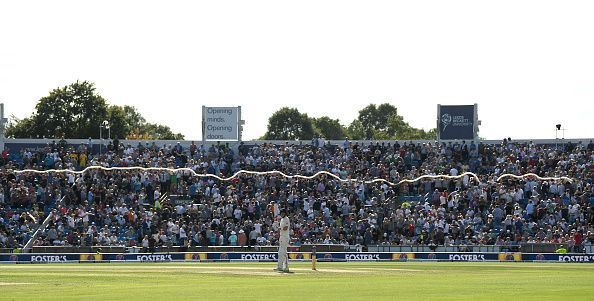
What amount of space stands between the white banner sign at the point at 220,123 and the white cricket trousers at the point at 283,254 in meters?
42.4

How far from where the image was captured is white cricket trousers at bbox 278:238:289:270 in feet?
119

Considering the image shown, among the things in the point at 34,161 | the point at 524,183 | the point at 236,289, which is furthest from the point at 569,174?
the point at 236,289

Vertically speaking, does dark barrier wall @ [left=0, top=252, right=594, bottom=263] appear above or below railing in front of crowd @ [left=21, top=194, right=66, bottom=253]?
below

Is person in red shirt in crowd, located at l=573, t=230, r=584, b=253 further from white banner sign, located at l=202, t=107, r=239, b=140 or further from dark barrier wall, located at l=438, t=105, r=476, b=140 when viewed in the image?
white banner sign, located at l=202, t=107, r=239, b=140

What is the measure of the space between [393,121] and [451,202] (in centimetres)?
13053

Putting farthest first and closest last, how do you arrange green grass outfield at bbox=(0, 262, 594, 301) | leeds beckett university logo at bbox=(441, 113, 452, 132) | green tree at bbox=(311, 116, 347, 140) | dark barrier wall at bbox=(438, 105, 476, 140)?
green tree at bbox=(311, 116, 347, 140) → leeds beckett university logo at bbox=(441, 113, 452, 132) → dark barrier wall at bbox=(438, 105, 476, 140) → green grass outfield at bbox=(0, 262, 594, 301)

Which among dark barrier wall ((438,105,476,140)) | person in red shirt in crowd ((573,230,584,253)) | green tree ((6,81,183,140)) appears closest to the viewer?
person in red shirt in crowd ((573,230,584,253))

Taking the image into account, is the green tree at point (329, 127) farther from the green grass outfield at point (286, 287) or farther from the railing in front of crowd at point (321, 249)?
the green grass outfield at point (286, 287)

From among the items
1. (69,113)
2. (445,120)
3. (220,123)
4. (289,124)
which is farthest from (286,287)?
(289,124)

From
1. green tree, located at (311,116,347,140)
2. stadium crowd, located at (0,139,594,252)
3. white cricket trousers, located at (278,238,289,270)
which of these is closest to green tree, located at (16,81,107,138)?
green tree, located at (311,116,347,140)

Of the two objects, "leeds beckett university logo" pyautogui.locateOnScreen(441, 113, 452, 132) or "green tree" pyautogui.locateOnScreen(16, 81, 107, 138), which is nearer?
"leeds beckett university logo" pyautogui.locateOnScreen(441, 113, 452, 132)

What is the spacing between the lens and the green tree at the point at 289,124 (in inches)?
6944

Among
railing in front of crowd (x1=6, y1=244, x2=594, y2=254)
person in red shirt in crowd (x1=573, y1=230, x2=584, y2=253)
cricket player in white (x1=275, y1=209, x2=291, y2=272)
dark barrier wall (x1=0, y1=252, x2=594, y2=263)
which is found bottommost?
dark barrier wall (x1=0, y1=252, x2=594, y2=263)

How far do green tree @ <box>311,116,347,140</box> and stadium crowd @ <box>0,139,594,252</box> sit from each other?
11437 cm
